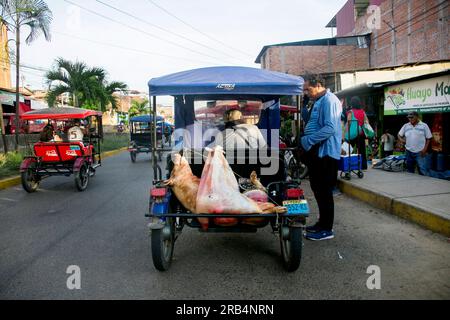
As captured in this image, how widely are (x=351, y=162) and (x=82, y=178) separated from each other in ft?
20.7

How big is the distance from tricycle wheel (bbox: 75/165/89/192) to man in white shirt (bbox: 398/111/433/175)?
7868mm

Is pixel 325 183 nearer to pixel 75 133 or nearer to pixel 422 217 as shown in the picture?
pixel 422 217

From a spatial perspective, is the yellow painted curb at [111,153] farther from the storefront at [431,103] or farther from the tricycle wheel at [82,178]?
the storefront at [431,103]

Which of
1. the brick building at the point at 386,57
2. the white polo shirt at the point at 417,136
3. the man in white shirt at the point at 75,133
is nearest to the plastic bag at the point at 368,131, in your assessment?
the white polo shirt at the point at 417,136

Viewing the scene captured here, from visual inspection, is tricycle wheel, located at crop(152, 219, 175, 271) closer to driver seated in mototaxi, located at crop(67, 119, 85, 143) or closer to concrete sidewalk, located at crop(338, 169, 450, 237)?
concrete sidewalk, located at crop(338, 169, 450, 237)

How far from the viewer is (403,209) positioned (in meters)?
5.74

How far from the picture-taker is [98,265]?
156 inches

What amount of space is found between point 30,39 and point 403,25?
25.2 metres

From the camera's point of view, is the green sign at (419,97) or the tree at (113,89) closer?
the green sign at (419,97)

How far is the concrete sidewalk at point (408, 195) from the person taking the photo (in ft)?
16.8

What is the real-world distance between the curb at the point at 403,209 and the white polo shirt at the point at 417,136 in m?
2.33

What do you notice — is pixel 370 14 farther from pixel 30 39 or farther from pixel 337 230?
pixel 337 230

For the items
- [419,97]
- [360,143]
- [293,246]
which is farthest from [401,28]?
[293,246]

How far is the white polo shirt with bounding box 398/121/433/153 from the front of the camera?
344 inches
